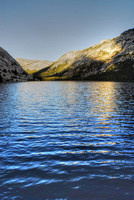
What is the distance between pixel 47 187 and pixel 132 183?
14.0 ft

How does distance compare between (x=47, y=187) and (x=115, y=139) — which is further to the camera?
(x=115, y=139)

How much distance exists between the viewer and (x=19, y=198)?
824cm

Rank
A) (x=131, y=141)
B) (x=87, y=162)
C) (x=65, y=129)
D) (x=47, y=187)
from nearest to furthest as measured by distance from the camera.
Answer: (x=47, y=187) → (x=87, y=162) → (x=131, y=141) → (x=65, y=129)

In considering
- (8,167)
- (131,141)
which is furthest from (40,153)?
(131,141)

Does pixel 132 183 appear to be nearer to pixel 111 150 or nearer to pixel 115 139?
pixel 111 150

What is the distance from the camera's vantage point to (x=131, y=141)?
17078mm

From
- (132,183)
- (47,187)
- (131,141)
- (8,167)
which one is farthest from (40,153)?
(131,141)

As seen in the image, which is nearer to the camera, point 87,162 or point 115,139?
point 87,162

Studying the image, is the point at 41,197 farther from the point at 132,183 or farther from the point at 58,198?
the point at 132,183

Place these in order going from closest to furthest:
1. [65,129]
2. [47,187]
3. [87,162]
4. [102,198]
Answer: [102,198] < [47,187] < [87,162] < [65,129]

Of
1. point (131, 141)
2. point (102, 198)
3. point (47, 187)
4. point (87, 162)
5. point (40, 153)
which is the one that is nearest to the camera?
point (102, 198)

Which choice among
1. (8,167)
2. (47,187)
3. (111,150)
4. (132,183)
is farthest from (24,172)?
(111,150)

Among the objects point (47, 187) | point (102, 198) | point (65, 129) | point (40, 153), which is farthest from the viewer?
point (65, 129)

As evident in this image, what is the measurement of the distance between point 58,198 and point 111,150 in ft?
24.6
